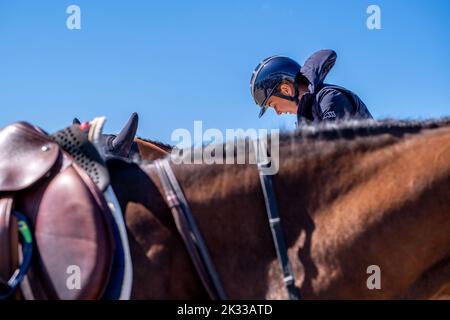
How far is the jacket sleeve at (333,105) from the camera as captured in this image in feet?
13.9

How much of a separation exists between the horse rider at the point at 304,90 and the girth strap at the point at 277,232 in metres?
1.15

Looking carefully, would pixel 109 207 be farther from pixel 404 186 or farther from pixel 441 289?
pixel 441 289

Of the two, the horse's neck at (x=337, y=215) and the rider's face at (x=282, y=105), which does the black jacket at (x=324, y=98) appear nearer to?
the rider's face at (x=282, y=105)

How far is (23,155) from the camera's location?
114 inches

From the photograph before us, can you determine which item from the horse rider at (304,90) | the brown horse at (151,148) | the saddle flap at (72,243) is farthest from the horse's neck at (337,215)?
the brown horse at (151,148)

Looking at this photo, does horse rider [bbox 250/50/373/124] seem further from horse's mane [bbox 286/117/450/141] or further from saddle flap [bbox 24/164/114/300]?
saddle flap [bbox 24/164/114/300]

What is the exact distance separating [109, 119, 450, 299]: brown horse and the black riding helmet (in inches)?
91.5

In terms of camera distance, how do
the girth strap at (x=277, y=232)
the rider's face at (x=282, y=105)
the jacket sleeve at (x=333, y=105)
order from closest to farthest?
the girth strap at (x=277, y=232) → the jacket sleeve at (x=333, y=105) → the rider's face at (x=282, y=105)

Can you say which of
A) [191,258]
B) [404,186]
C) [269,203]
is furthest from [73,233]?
[404,186]

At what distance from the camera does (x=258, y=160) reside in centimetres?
279

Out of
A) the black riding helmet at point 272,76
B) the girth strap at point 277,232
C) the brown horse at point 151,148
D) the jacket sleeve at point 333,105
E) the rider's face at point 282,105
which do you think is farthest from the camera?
the brown horse at point 151,148

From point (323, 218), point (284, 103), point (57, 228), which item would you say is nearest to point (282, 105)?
point (284, 103)

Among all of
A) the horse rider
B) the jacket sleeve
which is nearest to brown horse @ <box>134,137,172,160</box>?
the horse rider
